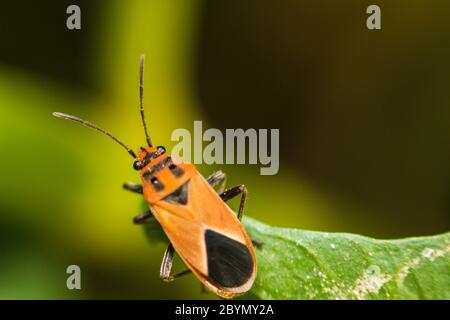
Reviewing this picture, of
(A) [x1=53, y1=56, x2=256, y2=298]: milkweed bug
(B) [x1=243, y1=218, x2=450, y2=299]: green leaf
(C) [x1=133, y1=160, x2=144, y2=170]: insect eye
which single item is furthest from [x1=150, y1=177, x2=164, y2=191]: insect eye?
(B) [x1=243, y1=218, x2=450, y2=299]: green leaf

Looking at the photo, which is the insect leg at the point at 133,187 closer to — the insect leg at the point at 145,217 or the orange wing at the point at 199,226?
the insect leg at the point at 145,217

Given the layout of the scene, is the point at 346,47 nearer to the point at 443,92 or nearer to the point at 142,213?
the point at 443,92

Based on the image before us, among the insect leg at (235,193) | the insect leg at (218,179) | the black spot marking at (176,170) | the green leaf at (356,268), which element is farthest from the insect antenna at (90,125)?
the green leaf at (356,268)

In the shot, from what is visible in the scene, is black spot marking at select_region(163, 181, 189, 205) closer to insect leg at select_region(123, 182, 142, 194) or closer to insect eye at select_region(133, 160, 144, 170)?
insect eye at select_region(133, 160, 144, 170)

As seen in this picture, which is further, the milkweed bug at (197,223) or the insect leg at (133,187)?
the insect leg at (133,187)

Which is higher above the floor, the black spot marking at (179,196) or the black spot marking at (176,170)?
the black spot marking at (176,170)

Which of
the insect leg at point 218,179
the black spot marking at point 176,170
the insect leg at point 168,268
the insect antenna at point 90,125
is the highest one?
the insect antenna at point 90,125

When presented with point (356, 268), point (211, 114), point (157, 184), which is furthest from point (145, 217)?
point (356, 268)
